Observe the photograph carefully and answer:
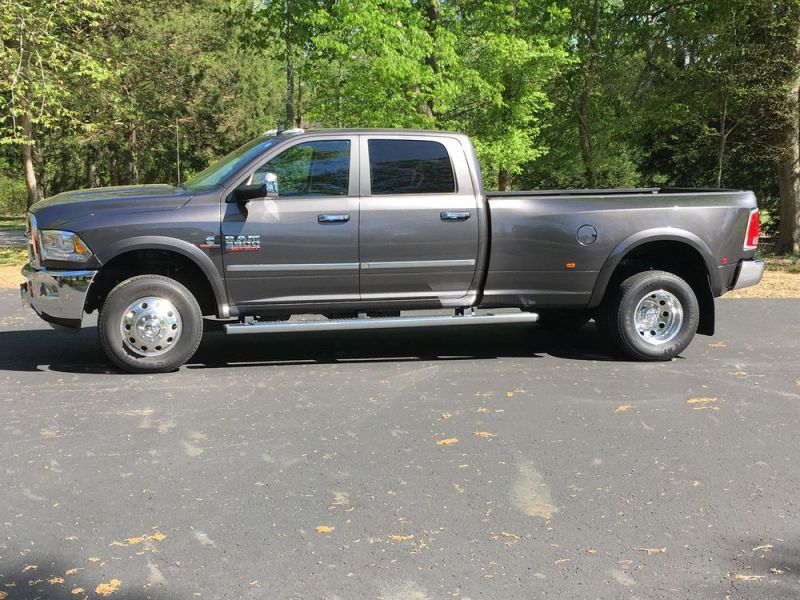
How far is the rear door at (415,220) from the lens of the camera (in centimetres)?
677

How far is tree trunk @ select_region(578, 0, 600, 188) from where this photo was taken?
821 inches

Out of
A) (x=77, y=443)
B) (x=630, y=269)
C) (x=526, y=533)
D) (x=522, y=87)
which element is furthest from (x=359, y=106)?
(x=526, y=533)

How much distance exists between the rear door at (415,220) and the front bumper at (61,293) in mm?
2259

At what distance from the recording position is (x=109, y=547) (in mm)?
3477

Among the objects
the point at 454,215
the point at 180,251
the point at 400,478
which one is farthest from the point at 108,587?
the point at 454,215

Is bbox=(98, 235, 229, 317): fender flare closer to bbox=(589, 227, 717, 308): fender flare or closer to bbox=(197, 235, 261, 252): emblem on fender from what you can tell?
bbox=(197, 235, 261, 252): emblem on fender

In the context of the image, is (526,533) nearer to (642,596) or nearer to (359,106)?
(642,596)

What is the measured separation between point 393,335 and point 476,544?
506 centimetres

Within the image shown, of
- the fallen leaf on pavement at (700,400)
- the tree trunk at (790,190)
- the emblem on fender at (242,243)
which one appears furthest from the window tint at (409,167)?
the tree trunk at (790,190)

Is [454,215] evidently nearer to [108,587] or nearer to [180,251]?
[180,251]

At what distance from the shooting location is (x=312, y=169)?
6789mm

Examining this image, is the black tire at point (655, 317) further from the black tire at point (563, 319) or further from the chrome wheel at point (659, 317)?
the black tire at point (563, 319)

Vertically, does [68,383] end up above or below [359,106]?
below

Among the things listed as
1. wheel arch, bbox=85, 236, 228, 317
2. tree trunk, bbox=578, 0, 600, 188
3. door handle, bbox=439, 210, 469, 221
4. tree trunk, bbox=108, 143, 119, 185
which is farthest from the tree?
tree trunk, bbox=108, 143, 119, 185
